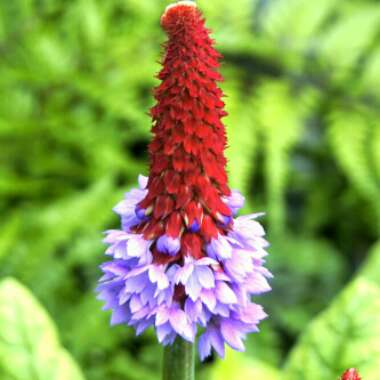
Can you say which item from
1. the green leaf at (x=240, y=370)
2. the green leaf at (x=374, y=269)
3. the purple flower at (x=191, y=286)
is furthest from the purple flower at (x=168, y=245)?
the green leaf at (x=374, y=269)

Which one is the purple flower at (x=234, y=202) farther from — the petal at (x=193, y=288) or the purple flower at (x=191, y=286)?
the petal at (x=193, y=288)

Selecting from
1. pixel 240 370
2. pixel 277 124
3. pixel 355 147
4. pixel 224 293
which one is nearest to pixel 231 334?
pixel 224 293

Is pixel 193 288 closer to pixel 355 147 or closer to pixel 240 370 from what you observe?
pixel 240 370

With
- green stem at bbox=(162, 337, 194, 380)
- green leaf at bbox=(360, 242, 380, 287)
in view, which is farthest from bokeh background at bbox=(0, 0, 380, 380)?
green stem at bbox=(162, 337, 194, 380)

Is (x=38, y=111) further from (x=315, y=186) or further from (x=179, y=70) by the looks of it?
(x=179, y=70)

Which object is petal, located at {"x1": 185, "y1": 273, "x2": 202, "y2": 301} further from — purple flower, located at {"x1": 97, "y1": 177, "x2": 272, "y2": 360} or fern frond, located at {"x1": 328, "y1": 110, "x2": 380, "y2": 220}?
fern frond, located at {"x1": 328, "y1": 110, "x2": 380, "y2": 220}

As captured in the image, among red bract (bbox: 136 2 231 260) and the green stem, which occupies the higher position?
red bract (bbox: 136 2 231 260)
